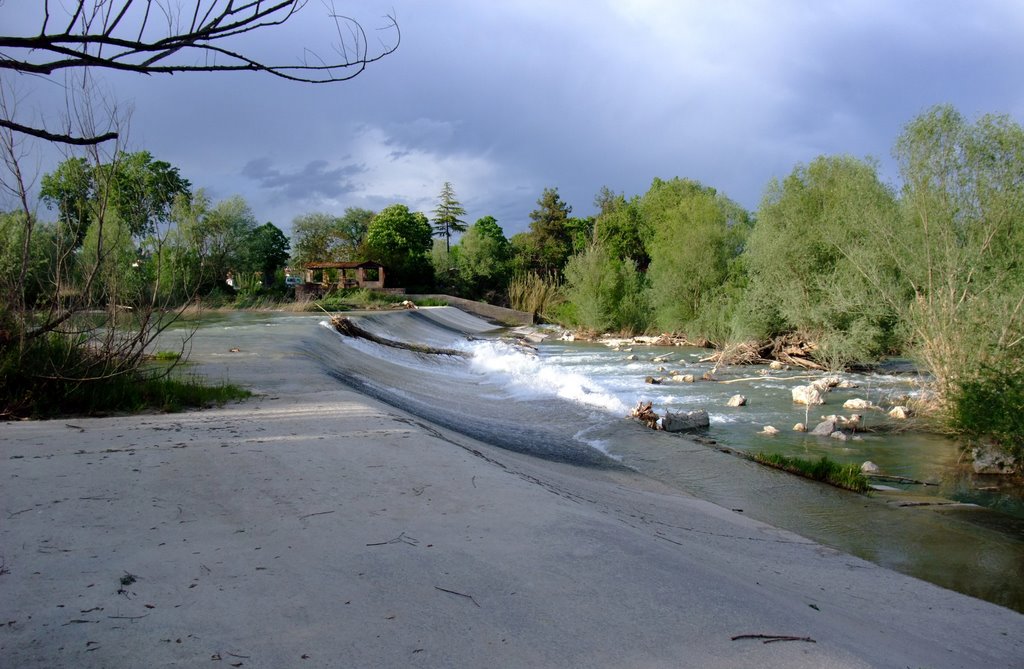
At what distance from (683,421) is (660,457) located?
236 cm

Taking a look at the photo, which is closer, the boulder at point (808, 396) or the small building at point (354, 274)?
the boulder at point (808, 396)

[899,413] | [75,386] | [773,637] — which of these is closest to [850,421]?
[899,413]

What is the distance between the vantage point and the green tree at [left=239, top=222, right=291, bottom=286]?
4961 centimetres

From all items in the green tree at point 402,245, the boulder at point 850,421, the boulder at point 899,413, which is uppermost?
the green tree at point 402,245

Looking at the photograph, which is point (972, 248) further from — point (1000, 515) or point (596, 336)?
point (596, 336)

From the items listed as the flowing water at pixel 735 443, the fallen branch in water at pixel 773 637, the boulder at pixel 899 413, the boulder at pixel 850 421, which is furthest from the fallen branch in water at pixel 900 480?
the fallen branch in water at pixel 773 637

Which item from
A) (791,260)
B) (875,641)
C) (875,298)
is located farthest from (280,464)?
(791,260)

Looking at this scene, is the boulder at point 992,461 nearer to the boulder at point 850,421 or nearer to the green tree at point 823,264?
the boulder at point 850,421

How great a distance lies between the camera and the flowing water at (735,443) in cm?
692

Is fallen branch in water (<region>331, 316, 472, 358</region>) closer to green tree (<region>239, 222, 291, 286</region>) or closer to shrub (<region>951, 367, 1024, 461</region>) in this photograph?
shrub (<region>951, 367, 1024, 461</region>)

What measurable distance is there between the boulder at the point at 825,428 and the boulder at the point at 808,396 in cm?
294

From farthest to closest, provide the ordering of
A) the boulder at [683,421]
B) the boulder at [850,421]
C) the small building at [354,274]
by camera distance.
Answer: the small building at [354,274] < the boulder at [850,421] < the boulder at [683,421]

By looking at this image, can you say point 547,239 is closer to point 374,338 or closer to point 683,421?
point 374,338

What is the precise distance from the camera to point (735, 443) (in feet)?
38.9
